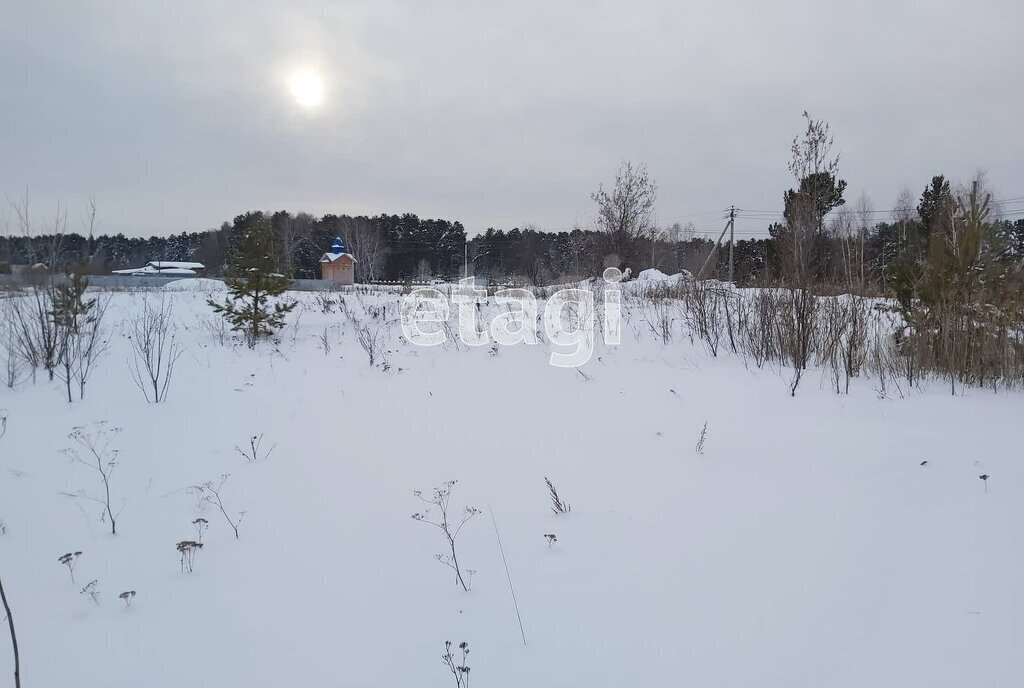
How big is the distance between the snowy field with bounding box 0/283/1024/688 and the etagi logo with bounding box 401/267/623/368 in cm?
286

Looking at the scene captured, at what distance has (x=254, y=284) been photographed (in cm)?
946

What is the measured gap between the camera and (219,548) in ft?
9.21

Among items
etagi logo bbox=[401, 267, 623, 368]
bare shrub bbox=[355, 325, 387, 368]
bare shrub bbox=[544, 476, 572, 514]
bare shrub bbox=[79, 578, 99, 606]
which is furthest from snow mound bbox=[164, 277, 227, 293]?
bare shrub bbox=[544, 476, 572, 514]

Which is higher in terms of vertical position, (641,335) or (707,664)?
(641,335)

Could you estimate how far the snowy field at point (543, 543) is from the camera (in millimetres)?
1989

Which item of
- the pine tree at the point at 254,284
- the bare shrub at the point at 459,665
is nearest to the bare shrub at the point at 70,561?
the bare shrub at the point at 459,665

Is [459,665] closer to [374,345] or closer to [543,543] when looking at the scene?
[543,543]

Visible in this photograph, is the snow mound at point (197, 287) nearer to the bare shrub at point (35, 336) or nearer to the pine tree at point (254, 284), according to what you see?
the pine tree at point (254, 284)

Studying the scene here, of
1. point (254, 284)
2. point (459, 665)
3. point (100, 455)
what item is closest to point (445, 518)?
point (459, 665)

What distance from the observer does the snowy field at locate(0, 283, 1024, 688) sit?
1.99 meters

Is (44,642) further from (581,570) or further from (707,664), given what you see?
(707,664)

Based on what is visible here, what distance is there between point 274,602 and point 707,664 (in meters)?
1.81

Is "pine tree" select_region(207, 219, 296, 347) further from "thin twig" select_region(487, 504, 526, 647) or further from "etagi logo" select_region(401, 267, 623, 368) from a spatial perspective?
"thin twig" select_region(487, 504, 526, 647)

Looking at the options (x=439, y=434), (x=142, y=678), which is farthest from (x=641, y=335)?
(x=142, y=678)
